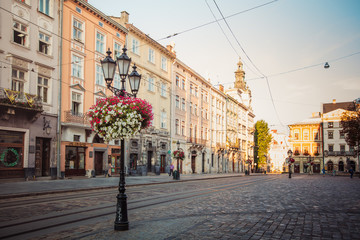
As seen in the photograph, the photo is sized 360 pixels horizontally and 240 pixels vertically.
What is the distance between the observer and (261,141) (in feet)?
250

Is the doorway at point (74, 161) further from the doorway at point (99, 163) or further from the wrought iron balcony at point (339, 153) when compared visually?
the wrought iron balcony at point (339, 153)

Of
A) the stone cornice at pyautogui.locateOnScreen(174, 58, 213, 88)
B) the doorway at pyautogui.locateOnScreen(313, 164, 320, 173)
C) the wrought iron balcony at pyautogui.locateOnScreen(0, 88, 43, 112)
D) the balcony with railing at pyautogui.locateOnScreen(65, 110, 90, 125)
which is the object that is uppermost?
the stone cornice at pyautogui.locateOnScreen(174, 58, 213, 88)

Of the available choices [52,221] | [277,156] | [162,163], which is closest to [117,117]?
[52,221]

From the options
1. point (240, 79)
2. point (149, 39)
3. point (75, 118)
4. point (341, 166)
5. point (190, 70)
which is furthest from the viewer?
point (240, 79)

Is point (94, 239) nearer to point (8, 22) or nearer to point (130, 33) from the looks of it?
point (8, 22)

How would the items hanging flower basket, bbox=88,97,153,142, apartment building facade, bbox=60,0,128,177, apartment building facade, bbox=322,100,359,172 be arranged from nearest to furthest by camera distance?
hanging flower basket, bbox=88,97,153,142 < apartment building facade, bbox=60,0,128,177 < apartment building facade, bbox=322,100,359,172

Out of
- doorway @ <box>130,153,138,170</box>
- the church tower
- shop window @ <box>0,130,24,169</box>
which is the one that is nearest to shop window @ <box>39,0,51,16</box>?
shop window @ <box>0,130,24,169</box>

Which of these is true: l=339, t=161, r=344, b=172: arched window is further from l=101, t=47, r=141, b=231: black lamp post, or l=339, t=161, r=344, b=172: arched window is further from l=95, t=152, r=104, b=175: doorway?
l=101, t=47, r=141, b=231: black lamp post

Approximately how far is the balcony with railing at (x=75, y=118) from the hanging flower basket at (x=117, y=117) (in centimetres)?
1747

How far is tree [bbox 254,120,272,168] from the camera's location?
7581cm

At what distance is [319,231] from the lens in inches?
265

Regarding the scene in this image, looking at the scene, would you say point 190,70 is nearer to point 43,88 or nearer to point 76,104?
point 76,104

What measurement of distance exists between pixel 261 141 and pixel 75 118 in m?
59.2

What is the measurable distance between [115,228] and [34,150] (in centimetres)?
1692
